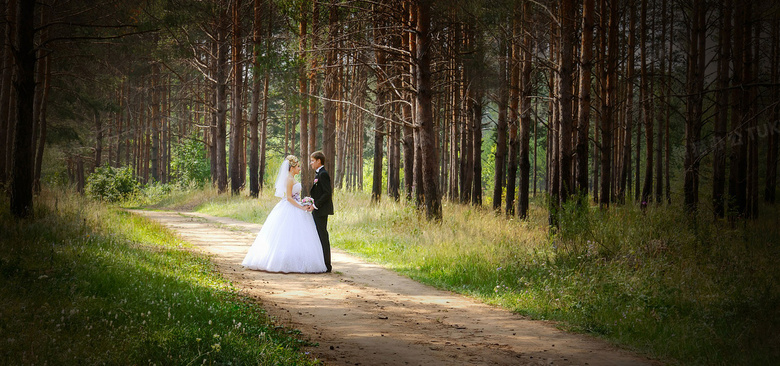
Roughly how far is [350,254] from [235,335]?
28.1 feet

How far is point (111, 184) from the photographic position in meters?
32.1

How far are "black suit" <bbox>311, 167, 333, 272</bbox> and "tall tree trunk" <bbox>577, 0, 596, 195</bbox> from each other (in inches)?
250

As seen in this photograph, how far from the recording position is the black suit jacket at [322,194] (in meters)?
11.1

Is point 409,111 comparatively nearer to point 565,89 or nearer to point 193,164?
point 565,89

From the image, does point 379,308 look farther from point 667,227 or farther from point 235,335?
point 667,227

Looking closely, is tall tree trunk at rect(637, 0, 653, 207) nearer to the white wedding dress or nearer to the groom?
the groom

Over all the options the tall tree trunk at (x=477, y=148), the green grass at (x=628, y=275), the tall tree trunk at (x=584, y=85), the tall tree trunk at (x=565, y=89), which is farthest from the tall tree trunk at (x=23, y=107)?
the tall tree trunk at (x=477, y=148)

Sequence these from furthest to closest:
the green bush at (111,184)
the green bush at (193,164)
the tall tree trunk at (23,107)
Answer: the green bush at (193,164)
the green bush at (111,184)
the tall tree trunk at (23,107)

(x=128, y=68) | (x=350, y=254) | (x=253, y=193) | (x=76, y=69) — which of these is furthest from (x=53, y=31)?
(x=128, y=68)

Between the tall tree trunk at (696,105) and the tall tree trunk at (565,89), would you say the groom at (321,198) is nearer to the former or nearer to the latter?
the tall tree trunk at (565,89)

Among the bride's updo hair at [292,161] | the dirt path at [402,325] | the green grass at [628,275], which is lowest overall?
the dirt path at [402,325]

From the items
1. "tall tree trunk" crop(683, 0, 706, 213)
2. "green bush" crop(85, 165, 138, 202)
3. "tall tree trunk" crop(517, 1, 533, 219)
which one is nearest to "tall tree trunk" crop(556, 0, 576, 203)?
"tall tree trunk" crop(517, 1, 533, 219)

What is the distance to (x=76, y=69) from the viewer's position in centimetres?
2686

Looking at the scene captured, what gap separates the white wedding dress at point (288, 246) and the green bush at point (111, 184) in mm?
23205
